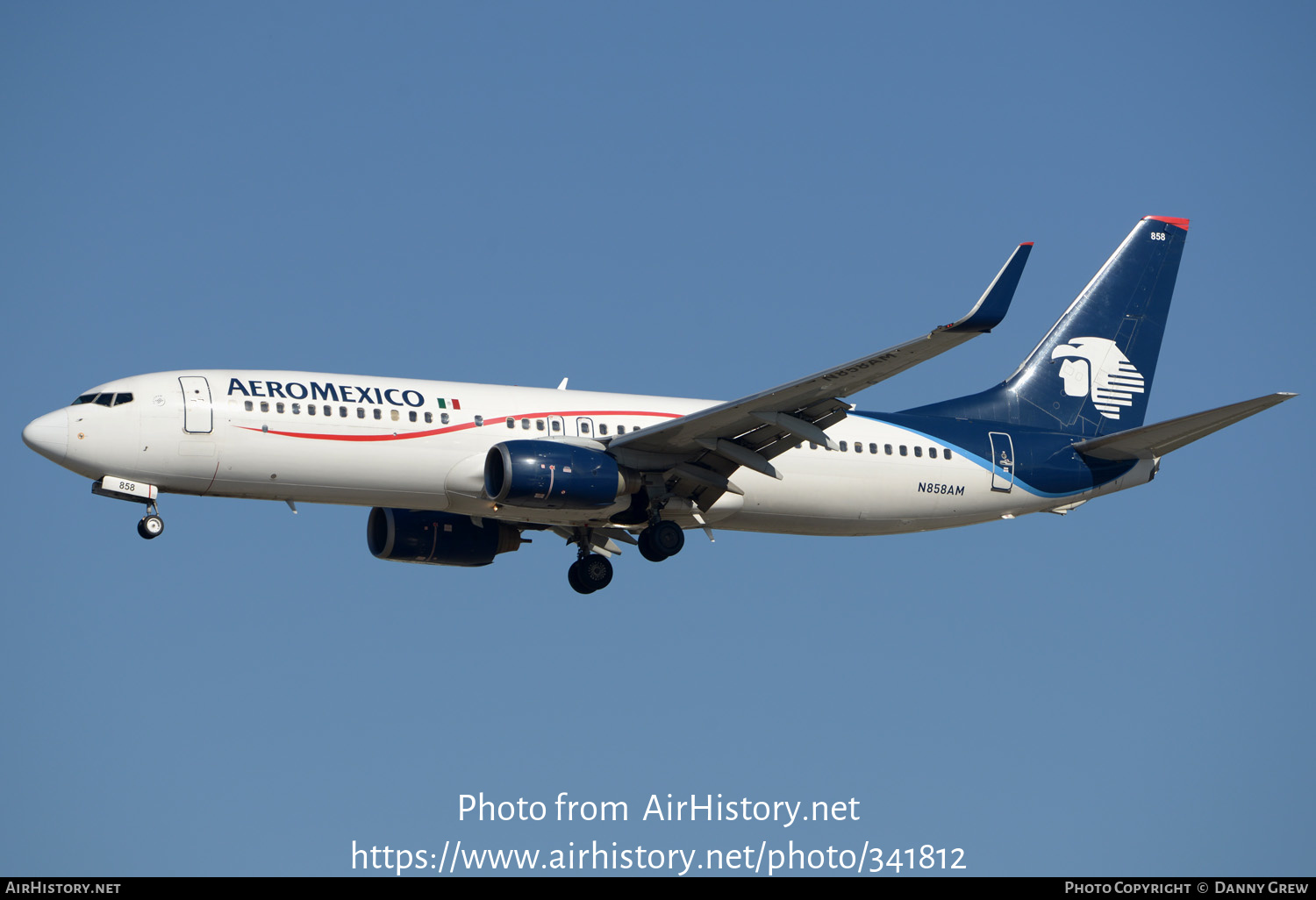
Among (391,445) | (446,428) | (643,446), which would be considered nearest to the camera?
(391,445)

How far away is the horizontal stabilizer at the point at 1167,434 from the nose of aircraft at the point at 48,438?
83.3ft

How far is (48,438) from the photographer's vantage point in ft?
109

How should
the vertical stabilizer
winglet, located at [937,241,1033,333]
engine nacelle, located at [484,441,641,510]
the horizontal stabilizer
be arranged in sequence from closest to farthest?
winglet, located at [937,241,1033,333]
engine nacelle, located at [484,441,641,510]
the horizontal stabilizer
the vertical stabilizer

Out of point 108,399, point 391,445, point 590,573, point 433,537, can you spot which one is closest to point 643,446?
point 590,573

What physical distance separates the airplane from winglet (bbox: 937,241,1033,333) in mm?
37

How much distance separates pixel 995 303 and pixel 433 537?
1682 centimetres

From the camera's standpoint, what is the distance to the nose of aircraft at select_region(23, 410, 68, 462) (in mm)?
33281

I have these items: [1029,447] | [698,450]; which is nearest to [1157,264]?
[1029,447]

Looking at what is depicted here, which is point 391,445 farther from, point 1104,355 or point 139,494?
point 1104,355

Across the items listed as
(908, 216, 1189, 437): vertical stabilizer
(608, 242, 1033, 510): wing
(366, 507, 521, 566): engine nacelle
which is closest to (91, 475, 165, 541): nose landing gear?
(366, 507, 521, 566): engine nacelle

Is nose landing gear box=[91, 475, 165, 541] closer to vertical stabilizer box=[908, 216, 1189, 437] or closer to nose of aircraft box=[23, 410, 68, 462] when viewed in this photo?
nose of aircraft box=[23, 410, 68, 462]

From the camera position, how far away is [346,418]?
3459 centimetres

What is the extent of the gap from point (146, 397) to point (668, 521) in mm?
12363

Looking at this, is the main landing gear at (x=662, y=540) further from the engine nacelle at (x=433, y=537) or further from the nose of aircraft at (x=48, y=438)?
the nose of aircraft at (x=48, y=438)
